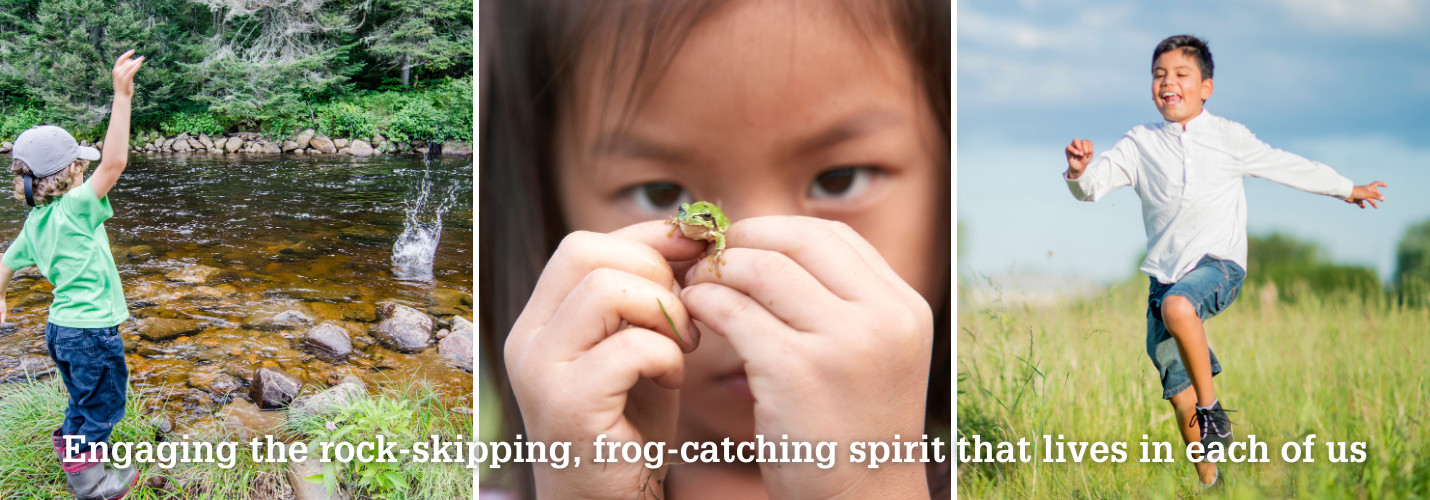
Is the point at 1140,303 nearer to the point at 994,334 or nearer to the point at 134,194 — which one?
the point at 994,334

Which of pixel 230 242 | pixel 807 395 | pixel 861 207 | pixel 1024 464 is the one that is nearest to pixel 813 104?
pixel 861 207

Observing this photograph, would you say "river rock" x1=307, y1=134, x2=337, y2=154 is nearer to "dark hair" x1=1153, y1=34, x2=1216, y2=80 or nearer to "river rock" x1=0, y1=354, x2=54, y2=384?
"river rock" x1=0, y1=354, x2=54, y2=384

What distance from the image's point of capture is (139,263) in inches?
103

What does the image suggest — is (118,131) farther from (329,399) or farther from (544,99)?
(544,99)

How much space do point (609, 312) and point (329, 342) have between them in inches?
62.2

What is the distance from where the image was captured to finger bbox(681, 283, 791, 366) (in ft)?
4.77

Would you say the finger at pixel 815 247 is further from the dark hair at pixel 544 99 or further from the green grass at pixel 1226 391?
the green grass at pixel 1226 391

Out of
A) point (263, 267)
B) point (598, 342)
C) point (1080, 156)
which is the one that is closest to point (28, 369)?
point (263, 267)

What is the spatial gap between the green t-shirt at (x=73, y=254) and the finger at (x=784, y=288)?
6.13 ft

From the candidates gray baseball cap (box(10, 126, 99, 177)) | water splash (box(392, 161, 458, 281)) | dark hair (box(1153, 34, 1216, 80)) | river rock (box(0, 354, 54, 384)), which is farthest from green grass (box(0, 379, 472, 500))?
dark hair (box(1153, 34, 1216, 80))

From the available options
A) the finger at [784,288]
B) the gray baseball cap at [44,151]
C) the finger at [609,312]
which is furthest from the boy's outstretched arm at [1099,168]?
the gray baseball cap at [44,151]

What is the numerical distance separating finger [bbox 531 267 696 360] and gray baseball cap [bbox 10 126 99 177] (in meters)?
1.65

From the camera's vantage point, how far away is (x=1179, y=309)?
1954mm

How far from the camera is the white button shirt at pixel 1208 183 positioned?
1.95m
